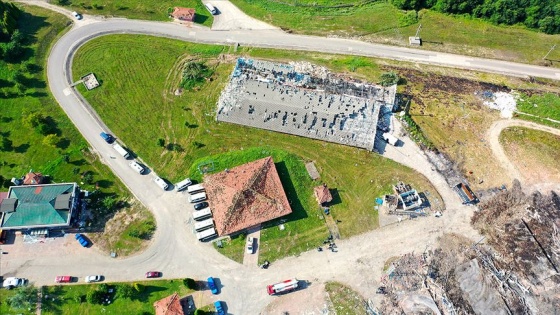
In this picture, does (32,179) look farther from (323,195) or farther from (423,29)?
(423,29)

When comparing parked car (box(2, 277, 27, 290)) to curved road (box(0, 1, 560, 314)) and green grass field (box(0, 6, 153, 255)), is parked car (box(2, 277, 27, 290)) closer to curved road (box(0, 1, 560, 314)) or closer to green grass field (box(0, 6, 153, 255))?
curved road (box(0, 1, 560, 314))

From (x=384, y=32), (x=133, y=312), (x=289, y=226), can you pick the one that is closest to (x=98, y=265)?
(x=133, y=312)

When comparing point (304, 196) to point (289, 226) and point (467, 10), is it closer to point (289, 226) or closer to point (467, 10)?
point (289, 226)

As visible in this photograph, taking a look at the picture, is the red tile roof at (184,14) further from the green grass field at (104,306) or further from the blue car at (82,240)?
the green grass field at (104,306)

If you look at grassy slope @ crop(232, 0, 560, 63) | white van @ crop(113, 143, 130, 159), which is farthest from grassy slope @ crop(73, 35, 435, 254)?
Result: grassy slope @ crop(232, 0, 560, 63)

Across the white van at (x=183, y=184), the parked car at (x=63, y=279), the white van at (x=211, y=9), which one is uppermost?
the white van at (x=211, y=9)

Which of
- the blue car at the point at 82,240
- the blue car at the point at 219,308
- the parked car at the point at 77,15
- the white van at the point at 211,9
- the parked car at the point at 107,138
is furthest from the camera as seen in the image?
the white van at the point at 211,9

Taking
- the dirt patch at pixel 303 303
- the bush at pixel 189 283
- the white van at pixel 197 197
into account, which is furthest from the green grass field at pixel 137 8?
the dirt patch at pixel 303 303
